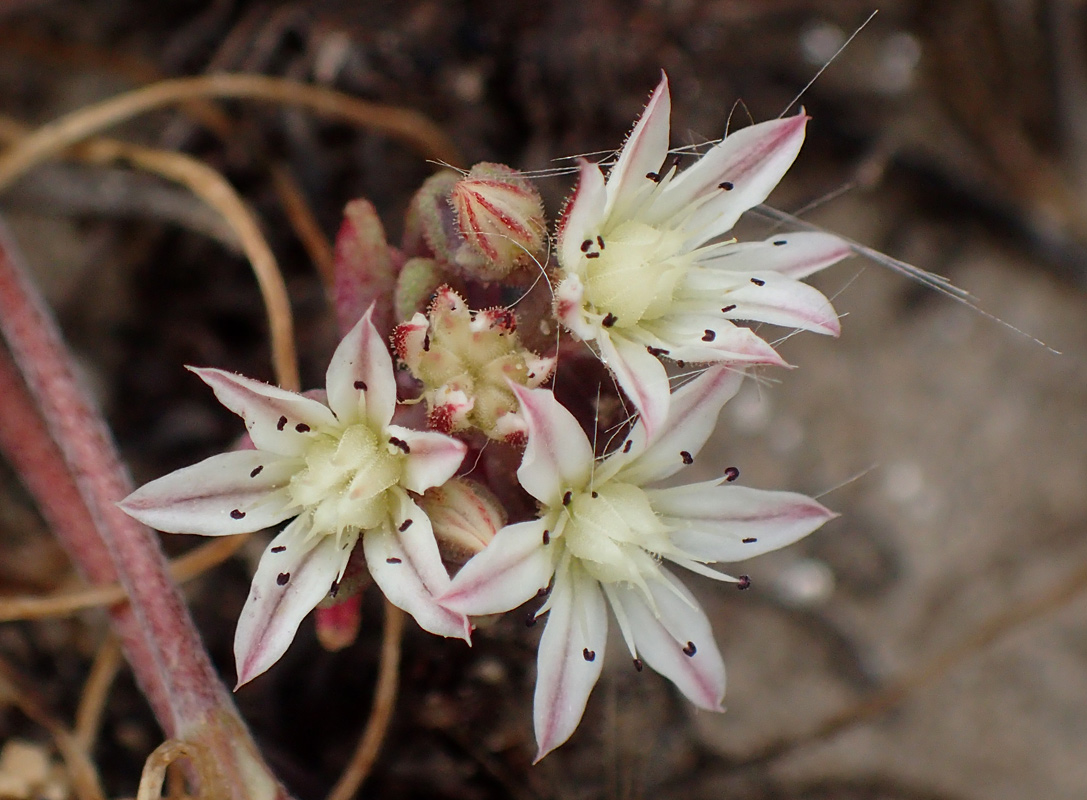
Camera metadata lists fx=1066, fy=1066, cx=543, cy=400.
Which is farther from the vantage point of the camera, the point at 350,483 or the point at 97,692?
the point at 97,692

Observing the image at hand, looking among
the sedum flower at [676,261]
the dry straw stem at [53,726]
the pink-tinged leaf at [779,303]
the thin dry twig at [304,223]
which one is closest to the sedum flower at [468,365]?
the sedum flower at [676,261]

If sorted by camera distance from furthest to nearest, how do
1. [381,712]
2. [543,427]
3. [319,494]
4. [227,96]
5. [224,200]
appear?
1. [227,96]
2. [224,200]
3. [381,712]
4. [319,494]
5. [543,427]

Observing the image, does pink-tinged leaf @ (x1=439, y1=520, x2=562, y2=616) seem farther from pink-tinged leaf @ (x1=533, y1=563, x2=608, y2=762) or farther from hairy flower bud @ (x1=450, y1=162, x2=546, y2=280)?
hairy flower bud @ (x1=450, y1=162, x2=546, y2=280)

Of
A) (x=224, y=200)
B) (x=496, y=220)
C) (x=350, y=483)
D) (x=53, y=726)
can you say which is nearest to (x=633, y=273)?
(x=496, y=220)

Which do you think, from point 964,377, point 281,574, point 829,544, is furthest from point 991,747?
point 281,574

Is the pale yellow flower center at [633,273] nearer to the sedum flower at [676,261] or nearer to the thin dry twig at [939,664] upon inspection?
the sedum flower at [676,261]

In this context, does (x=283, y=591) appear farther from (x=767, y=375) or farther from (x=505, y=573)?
(x=767, y=375)

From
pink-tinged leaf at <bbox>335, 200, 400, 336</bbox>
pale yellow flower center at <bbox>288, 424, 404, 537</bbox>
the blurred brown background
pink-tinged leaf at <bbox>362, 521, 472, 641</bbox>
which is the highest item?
pink-tinged leaf at <bbox>335, 200, 400, 336</bbox>

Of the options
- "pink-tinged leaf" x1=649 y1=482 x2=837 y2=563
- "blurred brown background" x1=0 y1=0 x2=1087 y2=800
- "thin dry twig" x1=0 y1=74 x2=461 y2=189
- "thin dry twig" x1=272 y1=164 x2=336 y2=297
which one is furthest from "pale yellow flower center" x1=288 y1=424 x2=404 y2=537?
"thin dry twig" x1=0 y1=74 x2=461 y2=189
